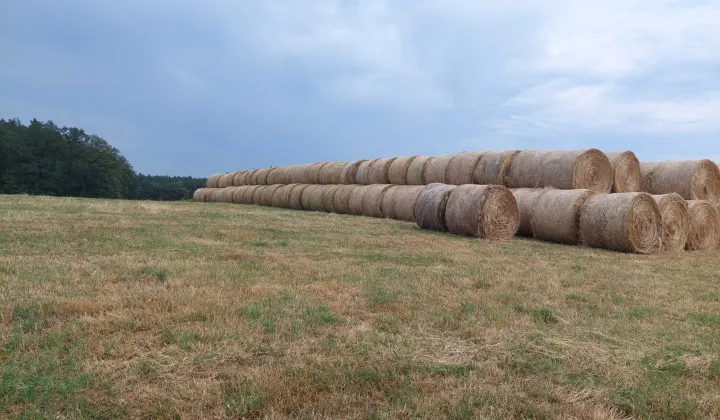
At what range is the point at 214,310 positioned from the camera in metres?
5.31

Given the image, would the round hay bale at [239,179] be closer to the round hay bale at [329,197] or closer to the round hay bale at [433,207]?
the round hay bale at [329,197]

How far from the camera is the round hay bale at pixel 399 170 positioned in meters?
23.0

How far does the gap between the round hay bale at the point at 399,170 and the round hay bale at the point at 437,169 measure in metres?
1.70

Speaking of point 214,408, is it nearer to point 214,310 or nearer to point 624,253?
point 214,310

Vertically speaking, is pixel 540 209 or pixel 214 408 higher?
pixel 540 209

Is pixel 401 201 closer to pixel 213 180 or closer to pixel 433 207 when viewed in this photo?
pixel 433 207

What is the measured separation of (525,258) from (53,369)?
28.2ft

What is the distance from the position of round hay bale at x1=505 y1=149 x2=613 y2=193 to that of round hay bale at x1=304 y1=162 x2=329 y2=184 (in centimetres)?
1538

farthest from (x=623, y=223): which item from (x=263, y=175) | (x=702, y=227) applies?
(x=263, y=175)

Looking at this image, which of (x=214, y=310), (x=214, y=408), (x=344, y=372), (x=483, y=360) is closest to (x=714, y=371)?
(x=483, y=360)

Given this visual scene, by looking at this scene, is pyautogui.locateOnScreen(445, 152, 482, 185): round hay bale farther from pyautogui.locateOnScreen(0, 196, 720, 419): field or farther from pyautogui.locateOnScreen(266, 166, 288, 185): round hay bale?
pyautogui.locateOnScreen(266, 166, 288, 185): round hay bale

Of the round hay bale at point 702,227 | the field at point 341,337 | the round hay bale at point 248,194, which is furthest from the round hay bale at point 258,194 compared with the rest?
the field at point 341,337

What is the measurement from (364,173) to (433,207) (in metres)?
10.1

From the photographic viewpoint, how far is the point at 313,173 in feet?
101
